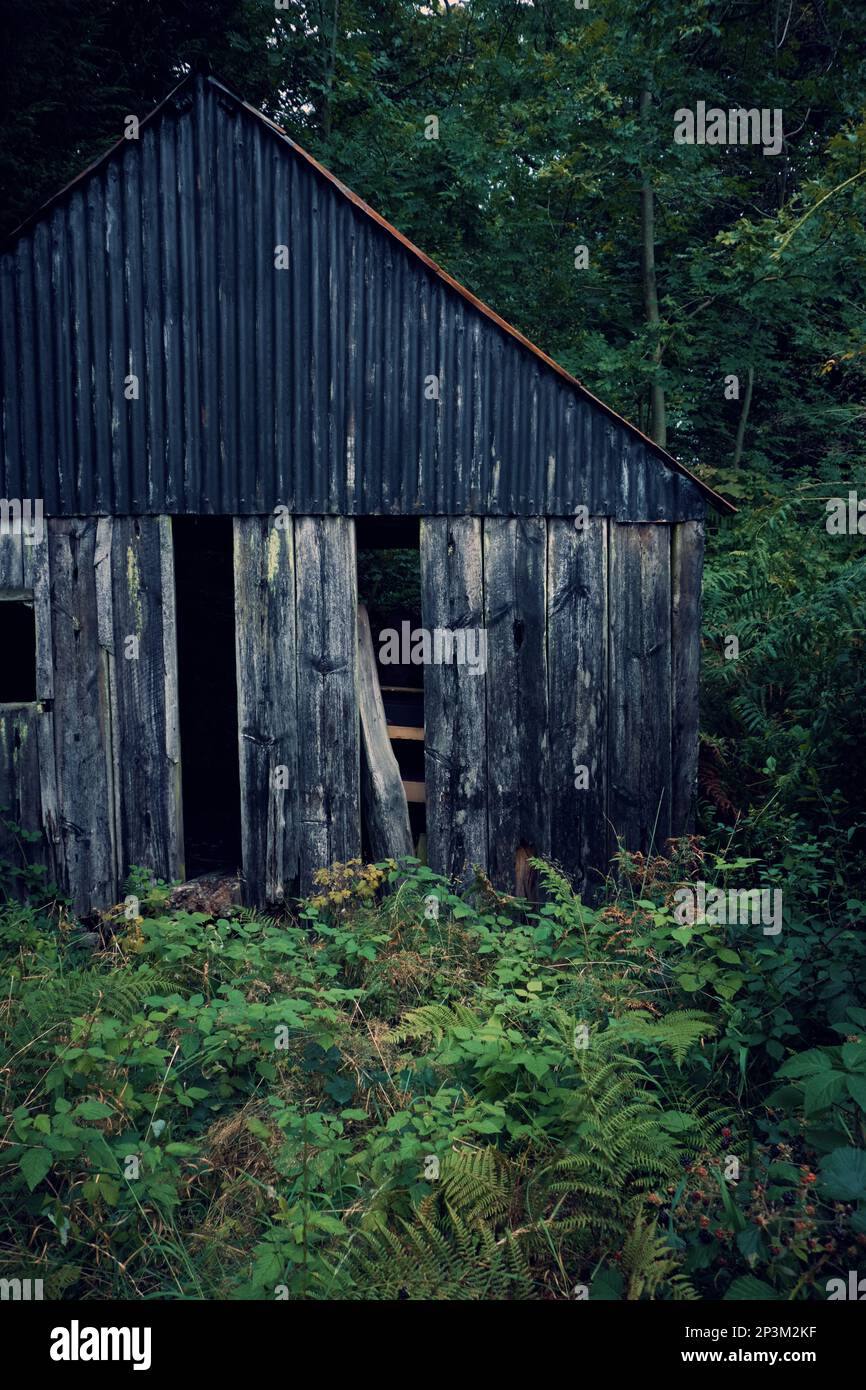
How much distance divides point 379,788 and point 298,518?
196 cm

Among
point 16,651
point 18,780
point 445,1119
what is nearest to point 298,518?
point 18,780

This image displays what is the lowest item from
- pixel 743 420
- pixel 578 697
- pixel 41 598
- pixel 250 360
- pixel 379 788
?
pixel 379 788

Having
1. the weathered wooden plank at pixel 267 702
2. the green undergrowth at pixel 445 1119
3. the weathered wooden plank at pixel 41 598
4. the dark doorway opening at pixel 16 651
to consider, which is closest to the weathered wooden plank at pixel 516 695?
the green undergrowth at pixel 445 1119

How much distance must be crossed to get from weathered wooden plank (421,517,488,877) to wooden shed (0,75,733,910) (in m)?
0.02

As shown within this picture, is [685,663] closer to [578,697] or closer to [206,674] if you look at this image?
[578,697]

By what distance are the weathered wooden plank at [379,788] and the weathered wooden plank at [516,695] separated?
745 millimetres

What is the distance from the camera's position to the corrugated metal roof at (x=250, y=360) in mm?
6055

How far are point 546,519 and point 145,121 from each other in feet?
11.5

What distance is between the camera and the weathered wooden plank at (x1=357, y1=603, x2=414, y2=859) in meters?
6.82

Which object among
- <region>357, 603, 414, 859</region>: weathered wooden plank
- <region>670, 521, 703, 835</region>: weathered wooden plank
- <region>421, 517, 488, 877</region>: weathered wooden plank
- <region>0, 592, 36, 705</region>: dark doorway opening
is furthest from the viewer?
<region>0, 592, 36, 705</region>: dark doorway opening

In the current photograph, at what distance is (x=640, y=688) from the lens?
21.3 feet

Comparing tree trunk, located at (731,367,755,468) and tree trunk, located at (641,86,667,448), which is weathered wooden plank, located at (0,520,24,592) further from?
tree trunk, located at (731,367,755,468)

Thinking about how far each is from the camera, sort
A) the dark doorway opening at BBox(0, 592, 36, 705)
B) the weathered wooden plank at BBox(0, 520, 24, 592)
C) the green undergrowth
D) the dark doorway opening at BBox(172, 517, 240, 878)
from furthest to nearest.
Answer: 1. the dark doorway opening at BBox(172, 517, 240, 878)
2. the dark doorway opening at BBox(0, 592, 36, 705)
3. the weathered wooden plank at BBox(0, 520, 24, 592)
4. the green undergrowth

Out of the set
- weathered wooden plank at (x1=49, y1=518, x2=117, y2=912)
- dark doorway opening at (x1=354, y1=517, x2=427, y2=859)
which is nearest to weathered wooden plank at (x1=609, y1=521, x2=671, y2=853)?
dark doorway opening at (x1=354, y1=517, x2=427, y2=859)
